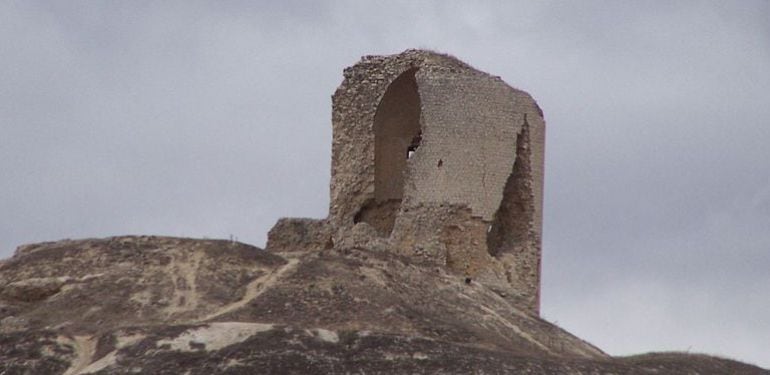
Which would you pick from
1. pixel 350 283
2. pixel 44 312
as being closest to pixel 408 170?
pixel 350 283

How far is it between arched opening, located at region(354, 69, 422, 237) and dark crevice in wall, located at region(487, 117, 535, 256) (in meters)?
2.50

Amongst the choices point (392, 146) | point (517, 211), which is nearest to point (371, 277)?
point (517, 211)

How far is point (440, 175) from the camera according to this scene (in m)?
36.7

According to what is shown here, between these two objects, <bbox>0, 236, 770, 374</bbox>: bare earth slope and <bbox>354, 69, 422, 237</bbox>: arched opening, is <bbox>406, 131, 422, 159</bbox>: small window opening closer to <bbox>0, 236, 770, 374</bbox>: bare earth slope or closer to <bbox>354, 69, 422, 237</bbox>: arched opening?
<bbox>354, 69, 422, 237</bbox>: arched opening

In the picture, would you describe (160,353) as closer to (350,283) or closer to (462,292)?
(350,283)

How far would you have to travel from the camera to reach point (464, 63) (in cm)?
3803

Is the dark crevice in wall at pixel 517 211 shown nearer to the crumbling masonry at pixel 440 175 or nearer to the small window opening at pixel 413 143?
the crumbling masonry at pixel 440 175

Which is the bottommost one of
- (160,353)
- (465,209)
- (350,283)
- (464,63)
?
(160,353)

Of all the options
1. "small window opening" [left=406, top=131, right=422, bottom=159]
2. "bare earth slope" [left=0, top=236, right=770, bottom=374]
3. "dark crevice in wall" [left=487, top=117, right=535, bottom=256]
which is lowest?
"bare earth slope" [left=0, top=236, right=770, bottom=374]

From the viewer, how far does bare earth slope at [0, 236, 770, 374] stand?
26.6 metres

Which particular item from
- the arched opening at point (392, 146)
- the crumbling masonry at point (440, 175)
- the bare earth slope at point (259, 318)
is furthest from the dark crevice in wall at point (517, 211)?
the bare earth slope at point (259, 318)

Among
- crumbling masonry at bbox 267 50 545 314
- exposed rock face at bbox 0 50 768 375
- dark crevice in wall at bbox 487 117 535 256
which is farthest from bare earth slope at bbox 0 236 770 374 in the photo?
dark crevice in wall at bbox 487 117 535 256

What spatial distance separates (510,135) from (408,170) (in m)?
2.27

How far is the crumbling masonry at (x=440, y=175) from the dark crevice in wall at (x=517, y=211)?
0.07ft
